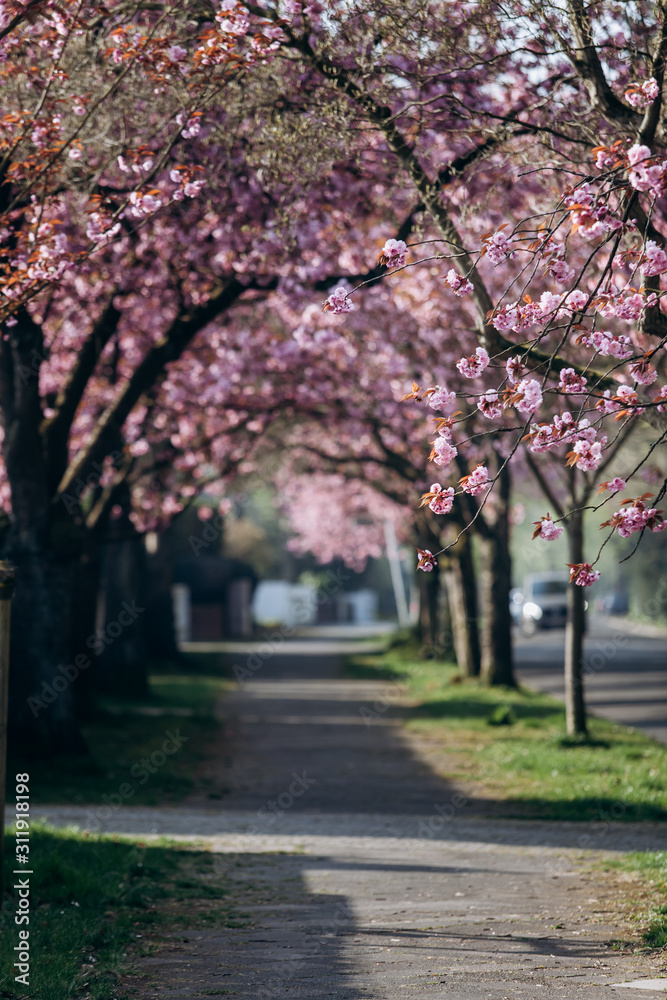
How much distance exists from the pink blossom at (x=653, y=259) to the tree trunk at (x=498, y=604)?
634 inches

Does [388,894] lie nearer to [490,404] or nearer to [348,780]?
[490,404]

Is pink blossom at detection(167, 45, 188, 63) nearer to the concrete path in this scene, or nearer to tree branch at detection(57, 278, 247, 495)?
tree branch at detection(57, 278, 247, 495)

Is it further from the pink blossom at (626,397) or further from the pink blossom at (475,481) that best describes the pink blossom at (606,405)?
the pink blossom at (475,481)

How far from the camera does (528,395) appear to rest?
5.25 metres

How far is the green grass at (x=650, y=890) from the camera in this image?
6.16 metres

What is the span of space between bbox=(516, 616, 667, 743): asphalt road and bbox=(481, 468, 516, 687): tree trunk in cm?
128

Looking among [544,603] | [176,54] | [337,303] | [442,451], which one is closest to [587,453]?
[442,451]

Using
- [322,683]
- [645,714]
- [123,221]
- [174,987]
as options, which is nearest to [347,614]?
[322,683]

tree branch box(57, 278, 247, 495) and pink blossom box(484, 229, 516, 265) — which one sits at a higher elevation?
tree branch box(57, 278, 247, 495)

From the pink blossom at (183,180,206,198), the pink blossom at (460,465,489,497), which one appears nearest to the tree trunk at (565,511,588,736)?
the pink blossom at (183,180,206,198)

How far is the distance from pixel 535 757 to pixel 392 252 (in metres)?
8.78

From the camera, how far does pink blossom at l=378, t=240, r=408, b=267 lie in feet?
19.6

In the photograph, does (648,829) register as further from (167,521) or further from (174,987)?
(167,521)

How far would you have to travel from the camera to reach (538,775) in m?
12.5
